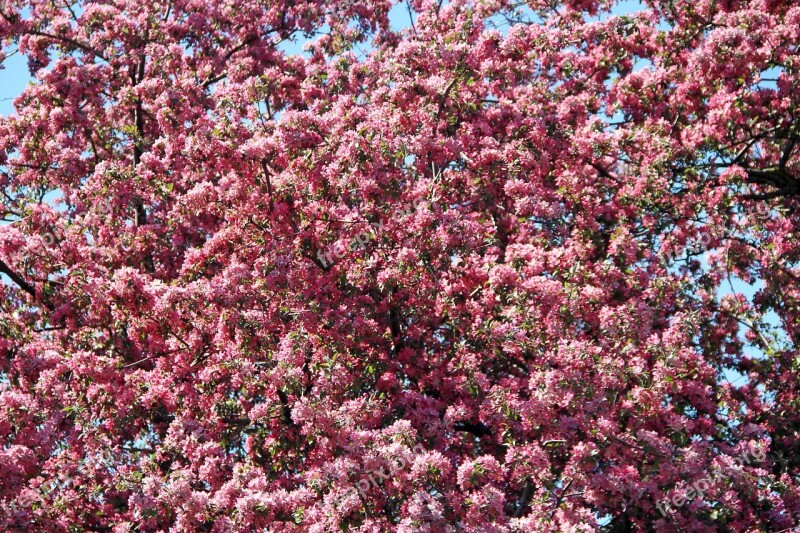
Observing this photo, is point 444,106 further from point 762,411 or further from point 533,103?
point 762,411

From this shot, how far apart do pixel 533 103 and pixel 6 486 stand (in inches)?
375

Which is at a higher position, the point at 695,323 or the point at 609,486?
the point at 695,323

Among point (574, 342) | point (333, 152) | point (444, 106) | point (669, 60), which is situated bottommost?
point (574, 342)

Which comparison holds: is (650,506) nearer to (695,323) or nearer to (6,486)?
(695,323)

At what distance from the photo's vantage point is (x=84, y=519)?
10992 mm

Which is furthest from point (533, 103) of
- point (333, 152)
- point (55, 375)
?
point (55, 375)

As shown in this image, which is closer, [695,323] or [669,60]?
[695,323]

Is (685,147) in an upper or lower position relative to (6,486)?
upper

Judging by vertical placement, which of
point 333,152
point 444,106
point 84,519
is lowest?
point 84,519

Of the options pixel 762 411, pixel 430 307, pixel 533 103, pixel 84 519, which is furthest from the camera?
pixel 533 103

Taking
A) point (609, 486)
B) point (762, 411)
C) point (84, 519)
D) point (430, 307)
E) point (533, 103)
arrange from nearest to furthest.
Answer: point (609, 486)
point (84, 519)
point (430, 307)
point (762, 411)
point (533, 103)

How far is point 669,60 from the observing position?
15.3 m

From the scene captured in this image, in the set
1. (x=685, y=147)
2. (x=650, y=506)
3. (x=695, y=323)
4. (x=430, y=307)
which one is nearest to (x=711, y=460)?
(x=650, y=506)

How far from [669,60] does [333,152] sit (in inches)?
262
